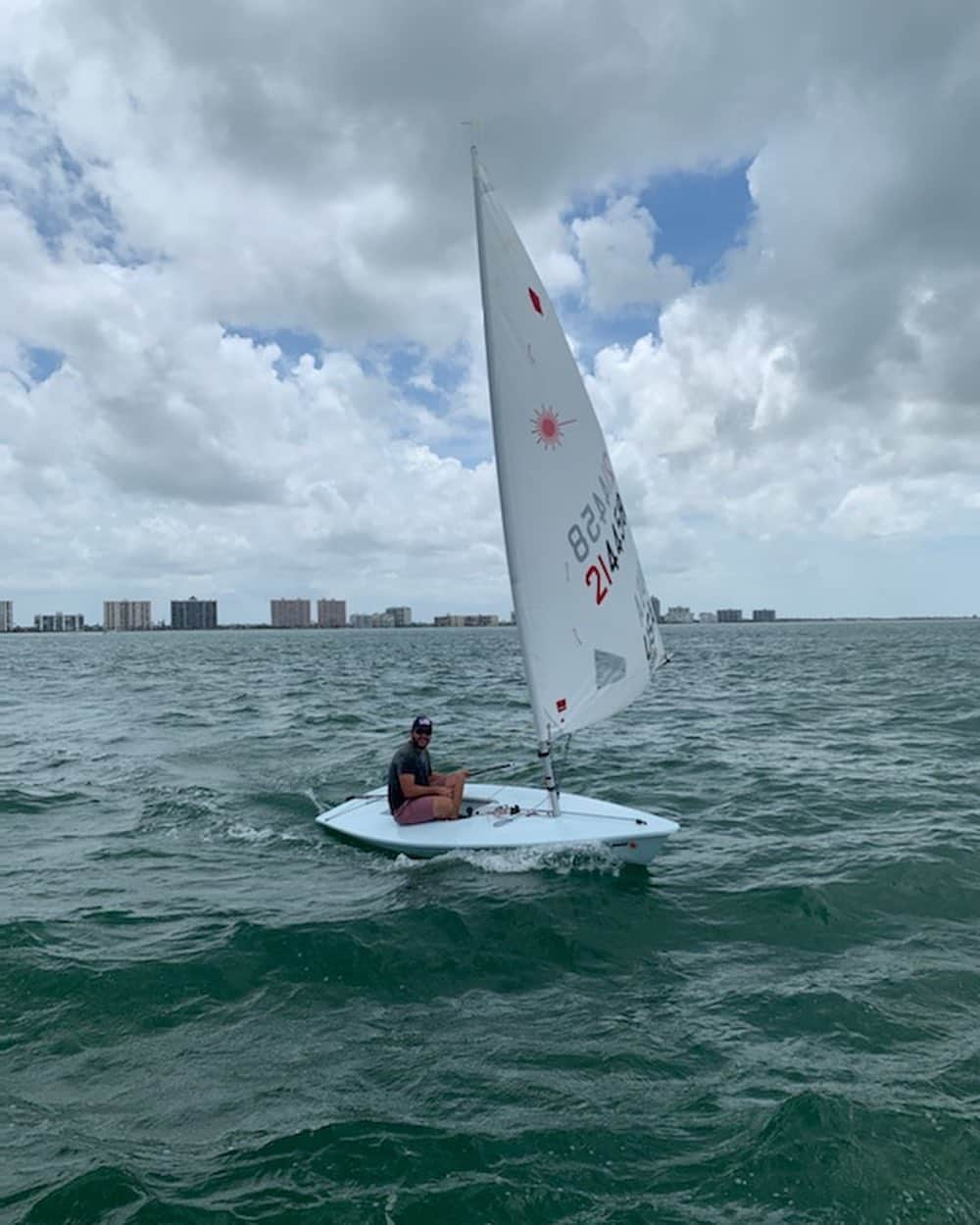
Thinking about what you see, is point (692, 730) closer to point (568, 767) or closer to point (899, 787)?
point (568, 767)

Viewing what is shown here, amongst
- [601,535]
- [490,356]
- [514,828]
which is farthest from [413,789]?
[490,356]

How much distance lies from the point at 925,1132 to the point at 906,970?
2.44 m

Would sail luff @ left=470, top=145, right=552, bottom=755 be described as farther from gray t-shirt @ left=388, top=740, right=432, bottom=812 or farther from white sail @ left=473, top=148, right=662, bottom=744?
gray t-shirt @ left=388, top=740, right=432, bottom=812

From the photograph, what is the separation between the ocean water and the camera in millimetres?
4688

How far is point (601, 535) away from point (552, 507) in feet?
3.70

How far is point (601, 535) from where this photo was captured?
10859mm

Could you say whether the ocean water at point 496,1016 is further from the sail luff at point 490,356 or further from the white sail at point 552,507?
the sail luff at point 490,356

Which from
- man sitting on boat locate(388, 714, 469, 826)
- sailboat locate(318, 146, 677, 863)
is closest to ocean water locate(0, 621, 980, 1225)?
sailboat locate(318, 146, 677, 863)

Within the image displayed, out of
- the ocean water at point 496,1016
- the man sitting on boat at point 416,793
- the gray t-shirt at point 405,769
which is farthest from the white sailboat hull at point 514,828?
the gray t-shirt at point 405,769

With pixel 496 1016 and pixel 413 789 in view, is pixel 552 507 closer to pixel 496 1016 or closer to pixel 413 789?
pixel 413 789

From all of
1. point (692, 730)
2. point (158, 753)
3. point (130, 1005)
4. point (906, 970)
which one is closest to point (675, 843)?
point (906, 970)

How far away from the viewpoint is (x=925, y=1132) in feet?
16.6

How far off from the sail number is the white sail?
0.05 feet

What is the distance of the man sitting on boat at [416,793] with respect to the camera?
440 inches
